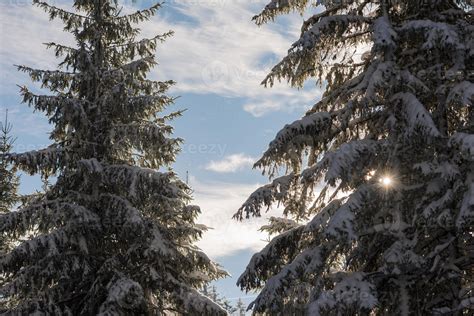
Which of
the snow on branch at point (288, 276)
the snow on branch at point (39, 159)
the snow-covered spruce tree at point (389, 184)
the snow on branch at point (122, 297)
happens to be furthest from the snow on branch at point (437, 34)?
the snow on branch at point (39, 159)

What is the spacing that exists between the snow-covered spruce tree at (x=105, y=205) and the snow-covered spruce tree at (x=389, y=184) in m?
4.24

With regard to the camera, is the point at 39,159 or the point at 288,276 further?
the point at 39,159

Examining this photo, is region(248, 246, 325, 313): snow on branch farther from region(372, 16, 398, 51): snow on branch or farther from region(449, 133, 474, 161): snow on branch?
region(372, 16, 398, 51): snow on branch

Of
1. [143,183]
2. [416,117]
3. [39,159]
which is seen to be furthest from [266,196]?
[39,159]

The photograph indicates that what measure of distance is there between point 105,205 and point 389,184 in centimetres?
784

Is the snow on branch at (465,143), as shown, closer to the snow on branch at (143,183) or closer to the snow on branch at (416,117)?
the snow on branch at (416,117)

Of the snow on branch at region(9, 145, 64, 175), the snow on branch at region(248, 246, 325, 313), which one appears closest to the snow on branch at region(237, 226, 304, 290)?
the snow on branch at region(248, 246, 325, 313)

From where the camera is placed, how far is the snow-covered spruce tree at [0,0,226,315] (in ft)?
38.8

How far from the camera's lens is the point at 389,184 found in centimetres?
779

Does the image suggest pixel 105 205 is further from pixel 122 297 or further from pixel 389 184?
pixel 389 184

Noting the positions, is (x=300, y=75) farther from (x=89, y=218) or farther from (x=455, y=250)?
(x=89, y=218)

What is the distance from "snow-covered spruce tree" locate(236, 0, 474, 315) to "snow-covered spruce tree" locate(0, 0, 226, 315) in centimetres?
424

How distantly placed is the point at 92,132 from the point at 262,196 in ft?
22.3

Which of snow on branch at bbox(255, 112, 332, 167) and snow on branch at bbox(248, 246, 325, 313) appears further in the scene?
snow on branch at bbox(255, 112, 332, 167)
